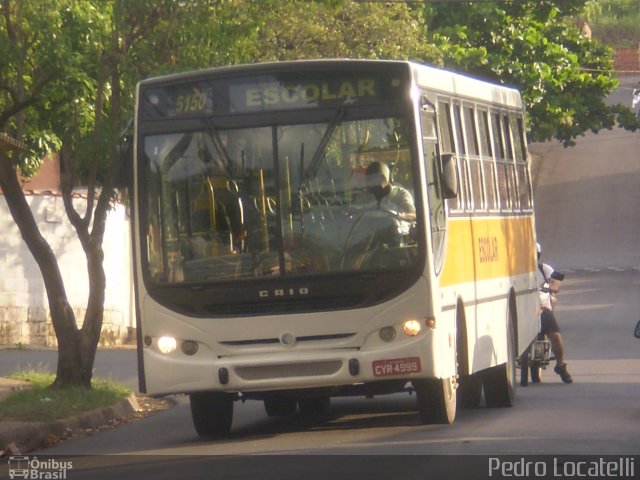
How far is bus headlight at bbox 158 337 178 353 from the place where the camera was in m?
11.8

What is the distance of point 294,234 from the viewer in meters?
11.6

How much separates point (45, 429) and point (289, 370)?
2.81 m

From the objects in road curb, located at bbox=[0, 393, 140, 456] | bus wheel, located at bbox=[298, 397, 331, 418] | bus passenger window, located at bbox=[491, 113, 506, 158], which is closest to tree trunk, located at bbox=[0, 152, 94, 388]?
road curb, located at bbox=[0, 393, 140, 456]

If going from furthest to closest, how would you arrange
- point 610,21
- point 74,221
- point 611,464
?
point 610,21 → point 74,221 → point 611,464

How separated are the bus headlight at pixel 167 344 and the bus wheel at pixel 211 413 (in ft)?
3.05

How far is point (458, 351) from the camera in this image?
12680 millimetres

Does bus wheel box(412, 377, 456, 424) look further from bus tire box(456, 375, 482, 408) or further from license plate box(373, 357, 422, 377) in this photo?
bus tire box(456, 375, 482, 408)

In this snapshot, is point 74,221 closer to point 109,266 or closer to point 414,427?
point 414,427

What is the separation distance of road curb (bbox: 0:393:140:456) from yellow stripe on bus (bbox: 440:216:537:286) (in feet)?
13.0

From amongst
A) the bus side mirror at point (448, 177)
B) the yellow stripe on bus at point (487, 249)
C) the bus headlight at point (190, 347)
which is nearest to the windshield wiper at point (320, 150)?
the bus side mirror at point (448, 177)

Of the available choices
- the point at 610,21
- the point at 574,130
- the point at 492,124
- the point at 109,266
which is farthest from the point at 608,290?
the point at 610,21

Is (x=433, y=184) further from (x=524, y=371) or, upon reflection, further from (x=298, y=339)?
(x=524, y=371)

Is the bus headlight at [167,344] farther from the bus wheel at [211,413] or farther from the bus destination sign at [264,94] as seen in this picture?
the bus destination sign at [264,94]

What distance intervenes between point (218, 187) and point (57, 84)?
12.3 feet
